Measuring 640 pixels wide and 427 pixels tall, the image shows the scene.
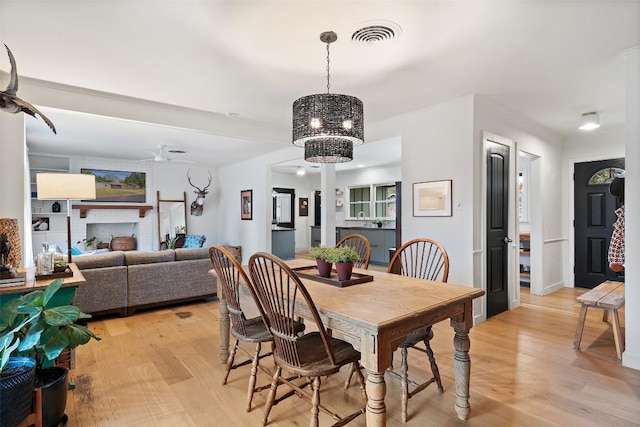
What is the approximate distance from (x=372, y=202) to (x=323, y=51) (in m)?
6.42

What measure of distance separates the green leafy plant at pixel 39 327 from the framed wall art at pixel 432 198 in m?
3.29

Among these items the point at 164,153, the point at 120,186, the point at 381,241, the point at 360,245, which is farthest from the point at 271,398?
the point at 120,186

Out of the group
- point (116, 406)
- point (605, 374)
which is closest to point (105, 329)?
point (116, 406)

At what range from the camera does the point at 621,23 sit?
223cm

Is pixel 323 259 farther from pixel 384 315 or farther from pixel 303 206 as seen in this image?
pixel 303 206

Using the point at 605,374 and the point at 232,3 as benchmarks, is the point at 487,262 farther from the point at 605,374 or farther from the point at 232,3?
the point at 232,3

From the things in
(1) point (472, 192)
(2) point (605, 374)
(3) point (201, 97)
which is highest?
(3) point (201, 97)

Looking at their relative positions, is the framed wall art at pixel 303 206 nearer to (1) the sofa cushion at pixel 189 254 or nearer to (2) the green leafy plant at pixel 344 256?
(1) the sofa cushion at pixel 189 254

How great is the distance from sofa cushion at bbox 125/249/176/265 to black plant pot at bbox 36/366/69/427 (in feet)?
7.08

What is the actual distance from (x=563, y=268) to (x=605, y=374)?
135 inches

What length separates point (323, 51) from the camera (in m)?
2.56

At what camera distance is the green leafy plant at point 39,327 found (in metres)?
1.66

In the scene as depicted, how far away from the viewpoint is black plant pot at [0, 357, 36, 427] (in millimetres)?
1565

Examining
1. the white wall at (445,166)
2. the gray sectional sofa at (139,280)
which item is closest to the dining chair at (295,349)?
the white wall at (445,166)
